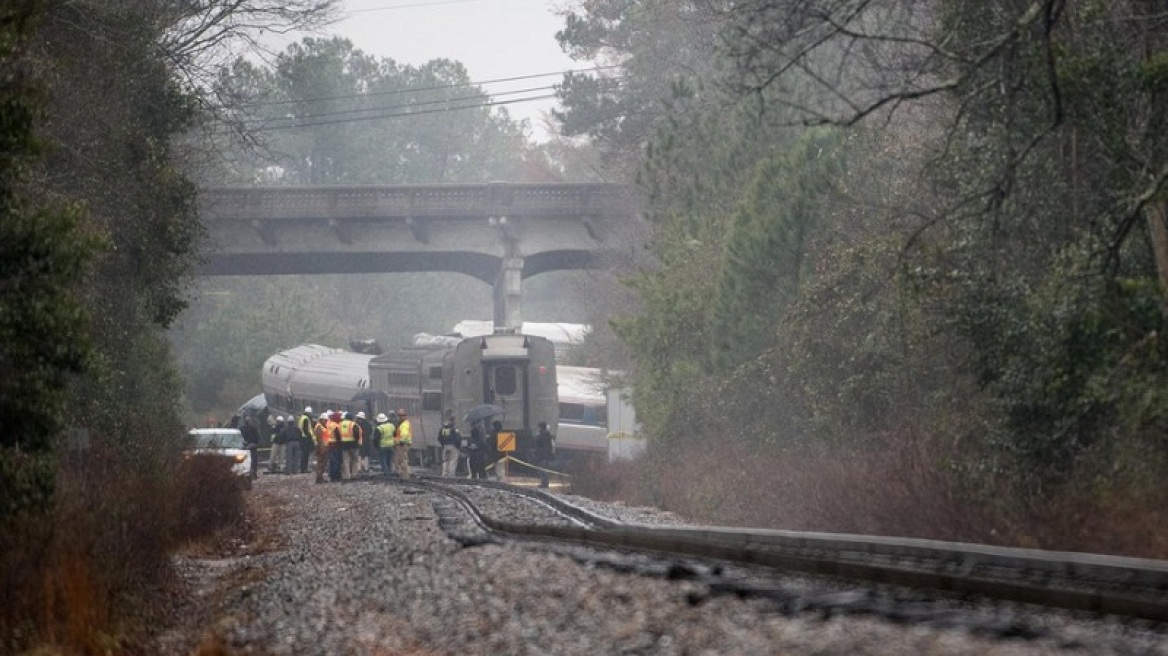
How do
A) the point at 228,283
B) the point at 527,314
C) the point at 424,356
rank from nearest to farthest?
the point at 424,356
the point at 228,283
the point at 527,314

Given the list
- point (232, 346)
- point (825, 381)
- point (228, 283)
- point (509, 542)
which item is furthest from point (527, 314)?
point (509, 542)

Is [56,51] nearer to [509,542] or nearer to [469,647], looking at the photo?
[509,542]

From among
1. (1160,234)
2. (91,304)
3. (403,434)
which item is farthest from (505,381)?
(1160,234)

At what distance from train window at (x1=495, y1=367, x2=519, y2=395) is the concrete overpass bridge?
12192mm

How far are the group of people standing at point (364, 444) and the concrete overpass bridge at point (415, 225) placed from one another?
11185 mm

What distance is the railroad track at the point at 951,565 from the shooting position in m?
8.01

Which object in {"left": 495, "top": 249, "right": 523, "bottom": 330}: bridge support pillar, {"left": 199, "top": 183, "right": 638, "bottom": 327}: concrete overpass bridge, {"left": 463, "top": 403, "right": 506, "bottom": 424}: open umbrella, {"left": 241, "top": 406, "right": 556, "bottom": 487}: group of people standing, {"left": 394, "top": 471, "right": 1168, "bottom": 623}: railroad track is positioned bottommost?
{"left": 394, "top": 471, "right": 1168, "bottom": 623}: railroad track

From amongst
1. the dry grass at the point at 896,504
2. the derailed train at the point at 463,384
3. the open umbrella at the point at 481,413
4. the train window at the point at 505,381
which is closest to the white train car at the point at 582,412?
the derailed train at the point at 463,384

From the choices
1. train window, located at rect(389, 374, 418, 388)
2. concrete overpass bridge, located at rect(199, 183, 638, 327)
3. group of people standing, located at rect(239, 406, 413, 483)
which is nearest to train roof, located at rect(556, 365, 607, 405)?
concrete overpass bridge, located at rect(199, 183, 638, 327)

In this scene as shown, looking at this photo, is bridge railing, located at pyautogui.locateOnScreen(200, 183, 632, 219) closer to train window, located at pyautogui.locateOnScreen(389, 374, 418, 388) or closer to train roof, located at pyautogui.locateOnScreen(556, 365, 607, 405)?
train roof, located at pyautogui.locateOnScreen(556, 365, 607, 405)

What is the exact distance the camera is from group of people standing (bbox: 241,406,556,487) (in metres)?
41.8

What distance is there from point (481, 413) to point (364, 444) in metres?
3.67

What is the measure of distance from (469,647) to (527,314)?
134 meters

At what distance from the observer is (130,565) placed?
13469 millimetres
